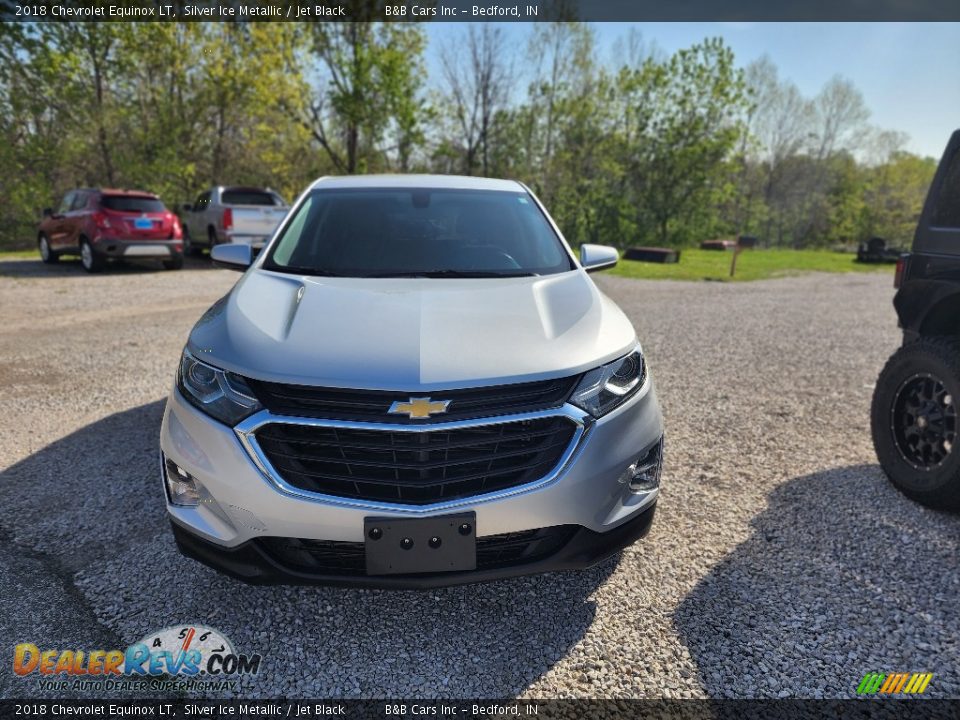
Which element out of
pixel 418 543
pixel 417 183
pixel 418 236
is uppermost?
pixel 417 183

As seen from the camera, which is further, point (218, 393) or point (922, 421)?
point (922, 421)

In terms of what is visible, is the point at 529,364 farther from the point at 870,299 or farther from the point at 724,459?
the point at 870,299

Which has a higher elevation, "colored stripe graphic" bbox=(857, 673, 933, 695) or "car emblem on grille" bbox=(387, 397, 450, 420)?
"car emblem on grille" bbox=(387, 397, 450, 420)

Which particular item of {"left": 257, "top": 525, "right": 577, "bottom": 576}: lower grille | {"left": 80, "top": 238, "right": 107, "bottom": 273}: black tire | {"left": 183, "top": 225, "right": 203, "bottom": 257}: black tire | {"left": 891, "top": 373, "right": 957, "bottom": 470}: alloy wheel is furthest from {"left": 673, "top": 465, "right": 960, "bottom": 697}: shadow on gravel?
{"left": 183, "top": 225, "right": 203, "bottom": 257}: black tire

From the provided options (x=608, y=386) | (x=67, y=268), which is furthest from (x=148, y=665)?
(x=67, y=268)

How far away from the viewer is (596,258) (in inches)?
141

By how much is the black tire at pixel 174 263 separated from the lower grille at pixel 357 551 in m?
12.6

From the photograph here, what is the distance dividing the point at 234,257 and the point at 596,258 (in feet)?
7.13

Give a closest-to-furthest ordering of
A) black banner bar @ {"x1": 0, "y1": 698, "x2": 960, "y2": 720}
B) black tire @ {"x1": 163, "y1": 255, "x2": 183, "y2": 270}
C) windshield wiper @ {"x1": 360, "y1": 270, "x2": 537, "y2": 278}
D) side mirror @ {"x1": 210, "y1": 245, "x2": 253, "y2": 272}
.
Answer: black banner bar @ {"x1": 0, "y1": 698, "x2": 960, "y2": 720}, windshield wiper @ {"x1": 360, "y1": 270, "x2": 537, "y2": 278}, side mirror @ {"x1": 210, "y1": 245, "x2": 253, "y2": 272}, black tire @ {"x1": 163, "y1": 255, "x2": 183, "y2": 270}

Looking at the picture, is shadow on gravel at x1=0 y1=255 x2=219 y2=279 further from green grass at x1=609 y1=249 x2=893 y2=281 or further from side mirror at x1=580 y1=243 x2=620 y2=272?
green grass at x1=609 y1=249 x2=893 y2=281

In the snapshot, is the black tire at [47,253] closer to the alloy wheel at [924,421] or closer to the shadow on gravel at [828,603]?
the shadow on gravel at [828,603]

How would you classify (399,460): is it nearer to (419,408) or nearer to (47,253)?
(419,408)

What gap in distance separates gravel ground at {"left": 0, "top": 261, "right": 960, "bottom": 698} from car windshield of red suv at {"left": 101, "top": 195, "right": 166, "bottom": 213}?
8577 mm

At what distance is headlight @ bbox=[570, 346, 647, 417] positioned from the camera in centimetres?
209
